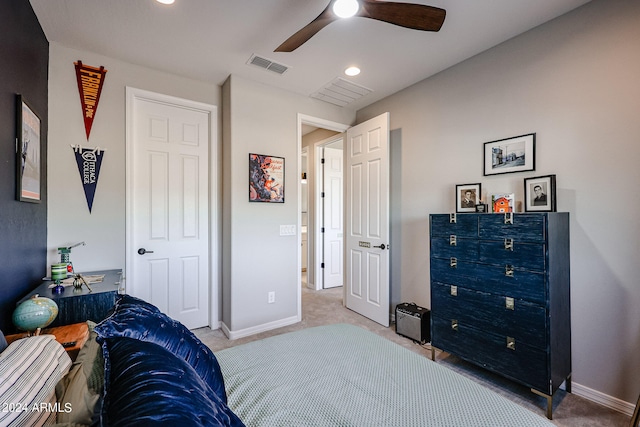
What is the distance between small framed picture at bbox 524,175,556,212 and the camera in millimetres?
2039

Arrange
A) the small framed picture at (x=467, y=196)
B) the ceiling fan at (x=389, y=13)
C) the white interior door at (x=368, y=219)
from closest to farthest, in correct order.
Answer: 1. the ceiling fan at (x=389, y=13)
2. the small framed picture at (x=467, y=196)
3. the white interior door at (x=368, y=219)

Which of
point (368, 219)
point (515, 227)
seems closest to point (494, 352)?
point (515, 227)

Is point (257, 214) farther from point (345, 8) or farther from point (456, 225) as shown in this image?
point (345, 8)

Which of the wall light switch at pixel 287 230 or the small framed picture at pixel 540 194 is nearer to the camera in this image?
the small framed picture at pixel 540 194

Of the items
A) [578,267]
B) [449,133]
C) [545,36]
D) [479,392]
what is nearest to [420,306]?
[578,267]

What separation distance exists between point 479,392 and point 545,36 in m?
2.49

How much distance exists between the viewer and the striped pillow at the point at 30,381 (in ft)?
2.33

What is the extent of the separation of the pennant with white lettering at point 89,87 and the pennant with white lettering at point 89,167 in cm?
17

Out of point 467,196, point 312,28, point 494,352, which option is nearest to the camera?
point 312,28

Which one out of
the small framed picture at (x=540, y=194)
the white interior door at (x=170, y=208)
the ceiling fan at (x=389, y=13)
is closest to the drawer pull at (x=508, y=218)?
the small framed picture at (x=540, y=194)

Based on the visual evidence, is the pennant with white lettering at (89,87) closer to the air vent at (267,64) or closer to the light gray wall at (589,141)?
the air vent at (267,64)

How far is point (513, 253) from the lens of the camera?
1.90m

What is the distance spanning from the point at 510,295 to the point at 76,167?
11.6 ft

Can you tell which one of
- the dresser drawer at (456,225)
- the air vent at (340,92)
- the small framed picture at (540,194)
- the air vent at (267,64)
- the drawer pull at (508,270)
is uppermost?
the air vent at (267,64)
